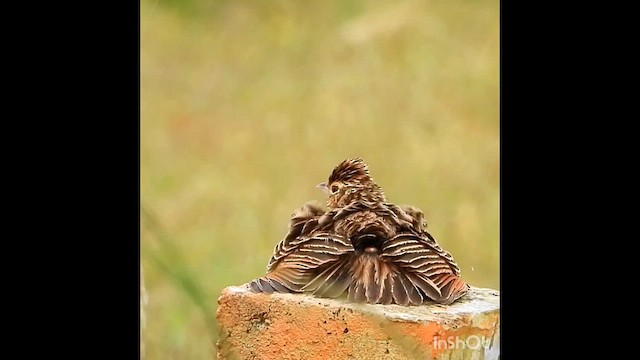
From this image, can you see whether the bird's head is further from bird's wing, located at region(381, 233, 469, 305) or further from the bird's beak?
bird's wing, located at region(381, 233, 469, 305)

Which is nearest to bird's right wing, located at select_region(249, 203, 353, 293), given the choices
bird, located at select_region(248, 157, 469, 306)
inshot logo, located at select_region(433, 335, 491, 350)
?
bird, located at select_region(248, 157, 469, 306)

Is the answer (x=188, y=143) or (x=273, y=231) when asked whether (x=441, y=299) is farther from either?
(x=188, y=143)

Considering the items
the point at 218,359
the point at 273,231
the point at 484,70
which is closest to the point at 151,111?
the point at 273,231

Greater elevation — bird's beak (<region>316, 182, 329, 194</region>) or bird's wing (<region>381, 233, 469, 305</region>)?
bird's beak (<region>316, 182, 329, 194</region>)

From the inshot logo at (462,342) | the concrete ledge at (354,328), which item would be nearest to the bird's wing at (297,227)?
the concrete ledge at (354,328)

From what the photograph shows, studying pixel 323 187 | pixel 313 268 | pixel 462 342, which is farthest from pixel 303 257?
pixel 462 342

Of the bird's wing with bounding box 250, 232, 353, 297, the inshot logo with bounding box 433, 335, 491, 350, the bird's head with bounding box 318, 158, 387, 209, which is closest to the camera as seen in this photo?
the inshot logo with bounding box 433, 335, 491, 350

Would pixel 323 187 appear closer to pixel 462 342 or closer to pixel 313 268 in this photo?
pixel 313 268

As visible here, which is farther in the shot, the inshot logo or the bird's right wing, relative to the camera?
the bird's right wing
